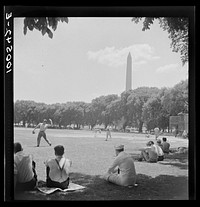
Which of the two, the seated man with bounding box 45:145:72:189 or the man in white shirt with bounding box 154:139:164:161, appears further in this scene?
the man in white shirt with bounding box 154:139:164:161

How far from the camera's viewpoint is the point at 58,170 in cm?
367

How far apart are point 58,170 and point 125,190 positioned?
2.48ft

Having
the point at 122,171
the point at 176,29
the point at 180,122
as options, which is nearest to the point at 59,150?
the point at 122,171

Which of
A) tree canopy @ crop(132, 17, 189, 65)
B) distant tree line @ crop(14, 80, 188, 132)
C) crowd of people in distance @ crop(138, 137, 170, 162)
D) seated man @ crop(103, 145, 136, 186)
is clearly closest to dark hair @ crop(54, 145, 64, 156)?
distant tree line @ crop(14, 80, 188, 132)

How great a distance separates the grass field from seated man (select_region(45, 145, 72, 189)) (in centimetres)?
6

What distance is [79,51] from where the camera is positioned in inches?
148

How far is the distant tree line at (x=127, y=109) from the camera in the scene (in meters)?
3.75

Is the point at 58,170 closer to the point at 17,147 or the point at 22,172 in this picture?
the point at 22,172

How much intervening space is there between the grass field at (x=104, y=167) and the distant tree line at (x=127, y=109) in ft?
0.49

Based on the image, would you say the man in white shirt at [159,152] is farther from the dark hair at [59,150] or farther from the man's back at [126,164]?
the dark hair at [59,150]

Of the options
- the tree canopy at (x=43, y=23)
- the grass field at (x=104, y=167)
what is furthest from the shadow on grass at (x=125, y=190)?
the tree canopy at (x=43, y=23)

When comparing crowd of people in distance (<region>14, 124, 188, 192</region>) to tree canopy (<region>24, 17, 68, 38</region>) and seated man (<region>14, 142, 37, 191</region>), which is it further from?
tree canopy (<region>24, 17, 68, 38</region>)

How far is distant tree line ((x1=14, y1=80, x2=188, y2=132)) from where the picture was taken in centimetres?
375
